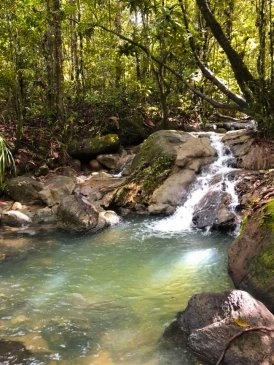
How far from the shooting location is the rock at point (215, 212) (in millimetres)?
7566

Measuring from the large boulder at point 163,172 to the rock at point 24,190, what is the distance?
194 centimetres

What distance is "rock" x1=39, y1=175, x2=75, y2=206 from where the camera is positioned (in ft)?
31.0

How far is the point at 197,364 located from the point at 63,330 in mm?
1548

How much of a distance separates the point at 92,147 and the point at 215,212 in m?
5.30

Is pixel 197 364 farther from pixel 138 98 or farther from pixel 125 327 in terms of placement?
pixel 138 98

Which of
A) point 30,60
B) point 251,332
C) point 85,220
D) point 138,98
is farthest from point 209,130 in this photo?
point 251,332

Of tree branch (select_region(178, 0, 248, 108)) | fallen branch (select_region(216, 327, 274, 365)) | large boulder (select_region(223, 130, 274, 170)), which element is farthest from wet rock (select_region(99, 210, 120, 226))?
fallen branch (select_region(216, 327, 274, 365))

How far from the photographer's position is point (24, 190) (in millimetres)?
9695

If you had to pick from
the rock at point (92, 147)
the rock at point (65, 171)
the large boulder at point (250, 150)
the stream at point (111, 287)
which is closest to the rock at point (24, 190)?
the rock at point (65, 171)

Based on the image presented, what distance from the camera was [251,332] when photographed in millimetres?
3592

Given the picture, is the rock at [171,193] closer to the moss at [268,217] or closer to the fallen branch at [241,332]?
the moss at [268,217]

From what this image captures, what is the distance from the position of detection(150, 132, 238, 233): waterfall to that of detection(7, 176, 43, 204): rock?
3.13 meters

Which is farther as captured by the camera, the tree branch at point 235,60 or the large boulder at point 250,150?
the large boulder at point 250,150

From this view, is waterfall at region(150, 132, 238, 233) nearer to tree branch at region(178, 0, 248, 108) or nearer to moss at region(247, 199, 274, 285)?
tree branch at region(178, 0, 248, 108)
